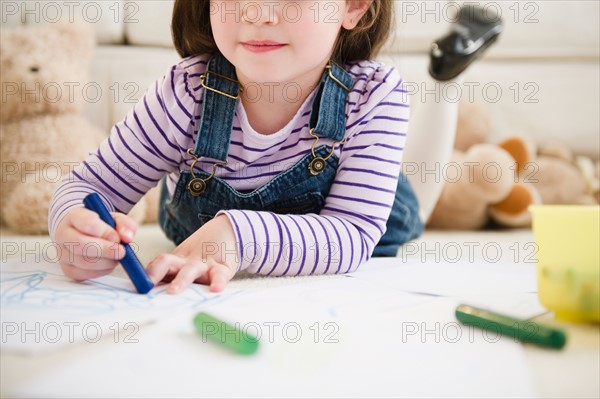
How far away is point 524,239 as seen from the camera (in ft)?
3.94

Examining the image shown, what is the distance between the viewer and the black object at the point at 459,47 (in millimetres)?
976

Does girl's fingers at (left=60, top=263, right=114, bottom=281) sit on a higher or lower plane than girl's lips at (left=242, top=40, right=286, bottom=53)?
lower

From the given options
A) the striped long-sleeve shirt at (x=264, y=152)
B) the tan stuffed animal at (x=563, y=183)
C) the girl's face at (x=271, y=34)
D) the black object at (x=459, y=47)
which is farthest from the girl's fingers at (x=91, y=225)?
the tan stuffed animal at (x=563, y=183)

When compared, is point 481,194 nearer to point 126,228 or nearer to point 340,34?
point 340,34

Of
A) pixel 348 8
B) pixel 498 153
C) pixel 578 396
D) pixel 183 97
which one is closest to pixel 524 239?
pixel 498 153

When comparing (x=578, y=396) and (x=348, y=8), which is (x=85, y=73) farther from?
(x=578, y=396)

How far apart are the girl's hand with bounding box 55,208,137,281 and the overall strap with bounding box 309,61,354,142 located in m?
0.26

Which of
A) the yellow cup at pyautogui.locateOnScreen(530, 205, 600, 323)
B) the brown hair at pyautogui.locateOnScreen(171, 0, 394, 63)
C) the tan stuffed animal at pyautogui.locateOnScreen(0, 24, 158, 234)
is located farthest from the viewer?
the tan stuffed animal at pyautogui.locateOnScreen(0, 24, 158, 234)

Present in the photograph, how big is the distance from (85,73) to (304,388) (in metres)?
0.98

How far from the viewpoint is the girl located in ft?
2.49

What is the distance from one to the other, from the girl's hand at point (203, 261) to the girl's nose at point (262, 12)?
0.66 feet

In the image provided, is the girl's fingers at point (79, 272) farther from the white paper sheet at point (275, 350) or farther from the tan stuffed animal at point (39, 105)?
the tan stuffed animal at point (39, 105)

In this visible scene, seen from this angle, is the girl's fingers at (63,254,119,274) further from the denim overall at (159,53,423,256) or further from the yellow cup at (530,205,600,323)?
the yellow cup at (530,205,600,323)

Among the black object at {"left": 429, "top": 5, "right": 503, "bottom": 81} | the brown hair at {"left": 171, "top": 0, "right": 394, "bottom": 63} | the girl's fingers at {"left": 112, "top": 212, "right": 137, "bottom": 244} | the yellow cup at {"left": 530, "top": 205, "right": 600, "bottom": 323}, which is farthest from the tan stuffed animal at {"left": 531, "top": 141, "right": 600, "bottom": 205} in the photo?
the girl's fingers at {"left": 112, "top": 212, "right": 137, "bottom": 244}
